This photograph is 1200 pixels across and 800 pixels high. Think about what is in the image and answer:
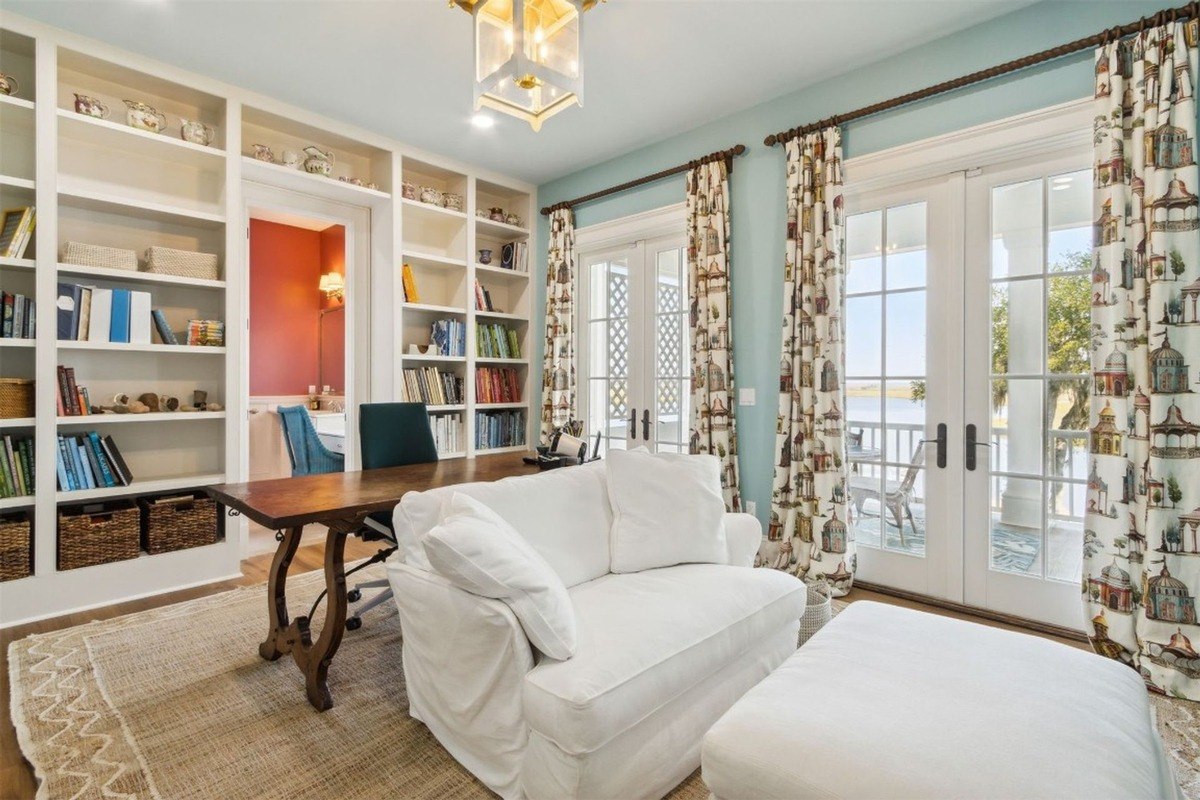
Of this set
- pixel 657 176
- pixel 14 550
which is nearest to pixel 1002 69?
pixel 657 176

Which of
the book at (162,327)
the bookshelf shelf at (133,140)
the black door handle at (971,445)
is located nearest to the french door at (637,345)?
the black door handle at (971,445)

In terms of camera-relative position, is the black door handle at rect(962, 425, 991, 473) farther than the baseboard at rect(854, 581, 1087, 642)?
Yes

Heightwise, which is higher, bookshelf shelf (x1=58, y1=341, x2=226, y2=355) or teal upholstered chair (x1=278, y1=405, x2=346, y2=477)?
bookshelf shelf (x1=58, y1=341, x2=226, y2=355)

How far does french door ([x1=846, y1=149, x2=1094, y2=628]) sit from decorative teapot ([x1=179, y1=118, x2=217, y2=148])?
3793mm

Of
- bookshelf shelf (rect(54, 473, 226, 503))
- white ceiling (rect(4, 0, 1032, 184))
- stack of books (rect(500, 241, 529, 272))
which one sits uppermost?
white ceiling (rect(4, 0, 1032, 184))

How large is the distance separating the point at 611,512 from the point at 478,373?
2.86 m

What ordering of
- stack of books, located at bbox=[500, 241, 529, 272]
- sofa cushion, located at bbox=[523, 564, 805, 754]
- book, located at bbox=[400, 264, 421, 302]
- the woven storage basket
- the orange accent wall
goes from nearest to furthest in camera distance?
sofa cushion, located at bbox=[523, 564, 805, 754], the woven storage basket, book, located at bbox=[400, 264, 421, 302], stack of books, located at bbox=[500, 241, 529, 272], the orange accent wall

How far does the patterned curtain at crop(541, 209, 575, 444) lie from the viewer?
4789 millimetres

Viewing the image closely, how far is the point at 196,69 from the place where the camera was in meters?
3.29

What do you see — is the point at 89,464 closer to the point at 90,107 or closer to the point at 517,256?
the point at 90,107

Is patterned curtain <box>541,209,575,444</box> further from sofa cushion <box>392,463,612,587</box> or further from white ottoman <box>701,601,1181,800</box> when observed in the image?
white ottoman <box>701,601,1181,800</box>

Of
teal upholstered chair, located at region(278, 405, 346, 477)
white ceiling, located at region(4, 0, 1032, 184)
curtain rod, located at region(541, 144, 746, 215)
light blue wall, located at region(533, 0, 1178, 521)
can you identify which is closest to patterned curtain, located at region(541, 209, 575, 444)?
curtain rod, located at region(541, 144, 746, 215)

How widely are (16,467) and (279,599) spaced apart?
65.9 inches

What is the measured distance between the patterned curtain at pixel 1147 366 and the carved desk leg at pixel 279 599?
3.30 metres
